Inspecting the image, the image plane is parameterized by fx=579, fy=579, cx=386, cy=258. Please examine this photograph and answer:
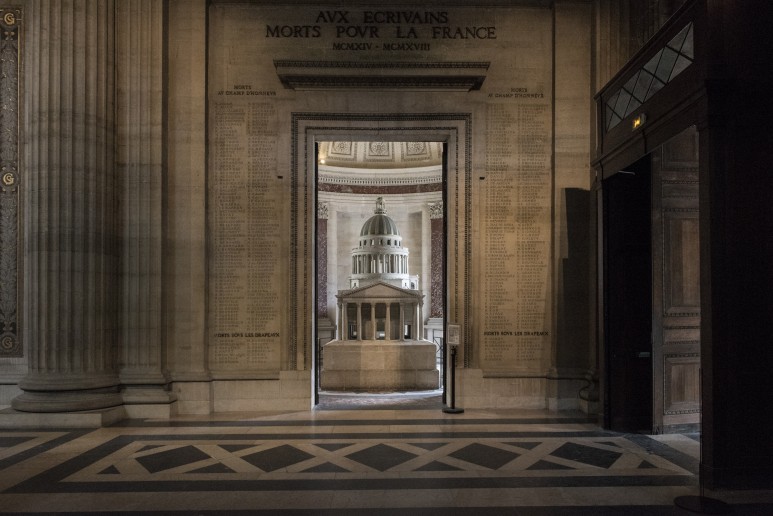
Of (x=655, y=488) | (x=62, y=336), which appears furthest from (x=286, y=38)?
(x=655, y=488)

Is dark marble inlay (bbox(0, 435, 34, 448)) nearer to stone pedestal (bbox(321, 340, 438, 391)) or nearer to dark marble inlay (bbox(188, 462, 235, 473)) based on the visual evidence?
dark marble inlay (bbox(188, 462, 235, 473))

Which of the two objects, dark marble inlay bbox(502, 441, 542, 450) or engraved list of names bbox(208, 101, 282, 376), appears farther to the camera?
engraved list of names bbox(208, 101, 282, 376)

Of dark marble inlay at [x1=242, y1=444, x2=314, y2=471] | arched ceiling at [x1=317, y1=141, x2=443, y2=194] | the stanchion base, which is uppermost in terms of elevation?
arched ceiling at [x1=317, y1=141, x2=443, y2=194]

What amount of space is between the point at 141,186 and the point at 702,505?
8.84 metres

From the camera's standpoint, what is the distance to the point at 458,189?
1027 cm

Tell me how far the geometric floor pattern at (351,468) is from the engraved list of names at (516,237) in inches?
54.8

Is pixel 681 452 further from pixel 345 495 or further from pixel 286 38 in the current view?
pixel 286 38

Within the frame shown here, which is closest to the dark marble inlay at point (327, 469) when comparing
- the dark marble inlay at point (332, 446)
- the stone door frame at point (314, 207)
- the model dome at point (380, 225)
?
the dark marble inlay at point (332, 446)

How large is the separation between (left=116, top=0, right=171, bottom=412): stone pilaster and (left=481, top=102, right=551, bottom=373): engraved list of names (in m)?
5.55

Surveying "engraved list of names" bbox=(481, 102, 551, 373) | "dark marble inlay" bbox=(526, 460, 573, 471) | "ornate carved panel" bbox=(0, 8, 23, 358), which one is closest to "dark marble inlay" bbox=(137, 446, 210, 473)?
"dark marble inlay" bbox=(526, 460, 573, 471)

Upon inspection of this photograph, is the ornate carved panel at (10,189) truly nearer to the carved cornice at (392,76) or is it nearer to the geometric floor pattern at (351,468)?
the geometric floor pattern at (351,468)

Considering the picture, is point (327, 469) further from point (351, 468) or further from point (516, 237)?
point (516, 237)

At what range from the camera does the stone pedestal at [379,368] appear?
→ 1295 cm

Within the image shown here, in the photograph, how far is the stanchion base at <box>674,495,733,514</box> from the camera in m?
5.11
